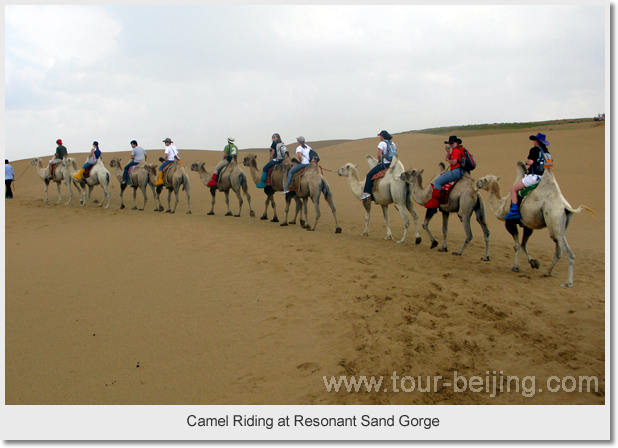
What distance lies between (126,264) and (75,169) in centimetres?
1358

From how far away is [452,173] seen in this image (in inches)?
410

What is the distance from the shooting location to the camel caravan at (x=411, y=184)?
27.4 feet

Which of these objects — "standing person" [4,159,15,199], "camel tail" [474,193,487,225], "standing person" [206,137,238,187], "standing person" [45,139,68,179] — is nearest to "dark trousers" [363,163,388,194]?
"camel tail" [474,193,487,225]

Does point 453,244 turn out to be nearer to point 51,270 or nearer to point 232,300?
point 232,300

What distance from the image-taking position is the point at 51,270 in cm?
951

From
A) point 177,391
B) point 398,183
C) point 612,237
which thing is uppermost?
point 398,183

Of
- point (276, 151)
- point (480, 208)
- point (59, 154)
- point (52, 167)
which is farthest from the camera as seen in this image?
point (52, 167)

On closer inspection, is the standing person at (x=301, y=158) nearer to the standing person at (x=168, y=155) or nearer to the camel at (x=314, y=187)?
the camel at (x=314, y=187)

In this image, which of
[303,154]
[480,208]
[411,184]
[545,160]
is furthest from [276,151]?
[545,160]

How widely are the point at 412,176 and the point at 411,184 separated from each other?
24 centimetres

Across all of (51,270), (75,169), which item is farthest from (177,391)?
(75,169)

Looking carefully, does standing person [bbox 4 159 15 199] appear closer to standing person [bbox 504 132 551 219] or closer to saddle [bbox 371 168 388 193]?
saddle [bbox 371 168 388 193]

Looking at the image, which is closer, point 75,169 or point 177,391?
point 177,391

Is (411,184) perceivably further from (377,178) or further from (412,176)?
(377,178)
